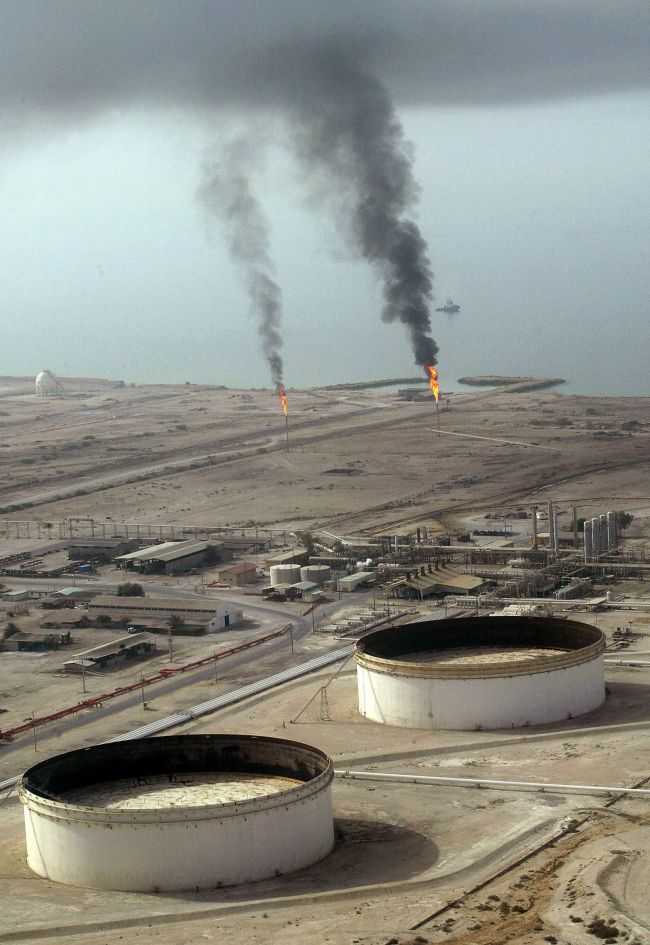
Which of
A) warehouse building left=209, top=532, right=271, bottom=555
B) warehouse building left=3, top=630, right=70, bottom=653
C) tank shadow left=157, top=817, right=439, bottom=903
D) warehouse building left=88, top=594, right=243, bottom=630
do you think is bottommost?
tank shadow left=157, top=817, right=439, bottom=903

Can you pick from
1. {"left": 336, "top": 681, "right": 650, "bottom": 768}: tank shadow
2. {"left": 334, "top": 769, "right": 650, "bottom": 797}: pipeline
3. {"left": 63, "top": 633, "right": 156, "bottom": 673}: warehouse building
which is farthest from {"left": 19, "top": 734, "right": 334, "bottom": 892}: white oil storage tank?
{"left": 63, "top": 633, "right": 156, "bottom": 673}: warehouse building

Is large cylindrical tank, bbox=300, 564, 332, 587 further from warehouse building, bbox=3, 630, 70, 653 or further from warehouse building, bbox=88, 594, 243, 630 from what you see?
warehouse building, bbox=3, 630, 70, 653

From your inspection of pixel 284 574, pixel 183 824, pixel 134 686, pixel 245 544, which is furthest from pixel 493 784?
pixel 245 544

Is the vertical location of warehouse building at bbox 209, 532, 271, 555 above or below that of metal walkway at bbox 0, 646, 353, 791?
above

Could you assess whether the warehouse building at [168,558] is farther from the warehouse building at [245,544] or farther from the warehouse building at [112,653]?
the warehouse building at [112,653]

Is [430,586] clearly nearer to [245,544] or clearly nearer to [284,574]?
[284,574]

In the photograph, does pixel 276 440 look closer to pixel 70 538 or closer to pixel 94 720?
pixel 70 538
